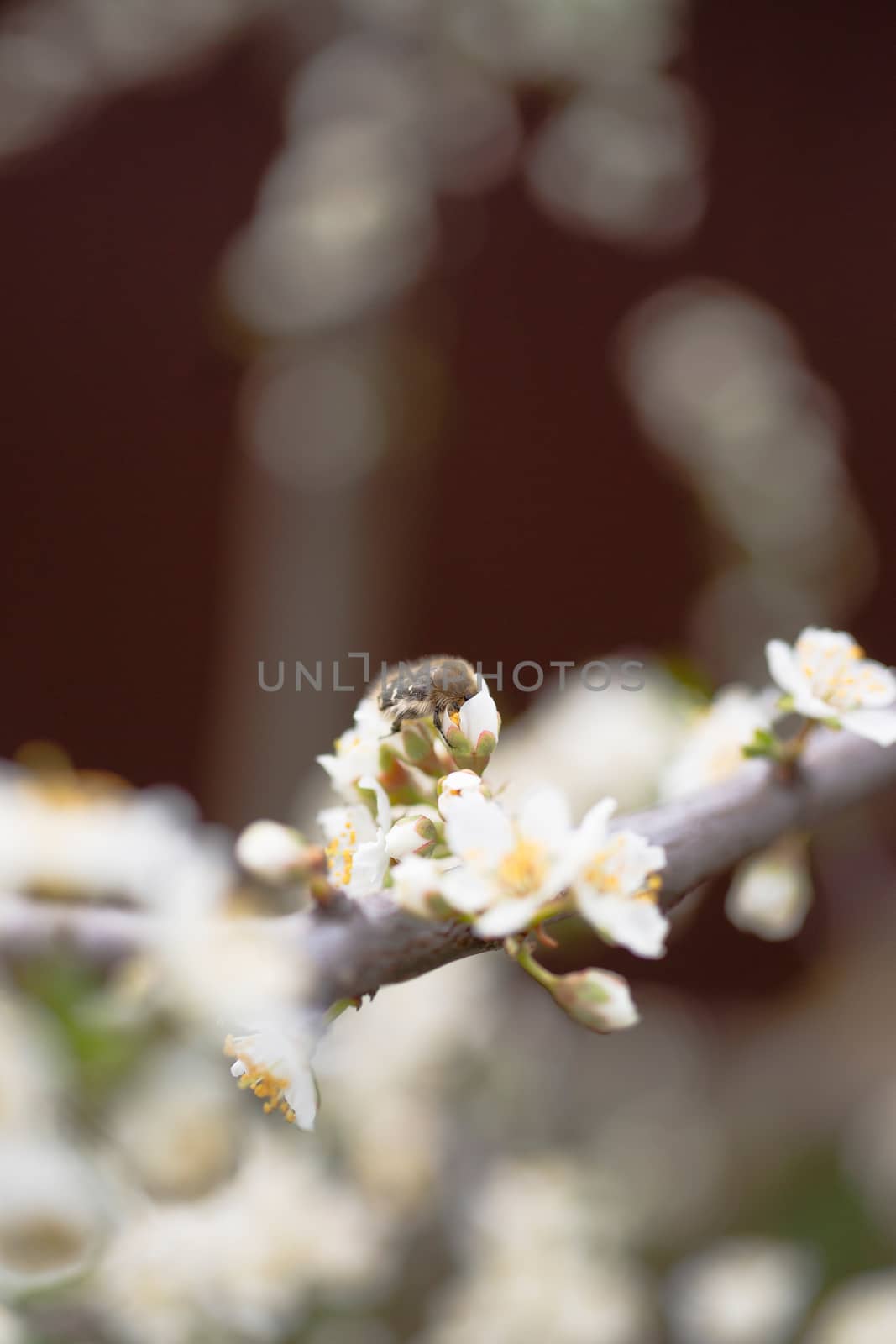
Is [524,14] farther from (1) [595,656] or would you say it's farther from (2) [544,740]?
(1) [595,656]

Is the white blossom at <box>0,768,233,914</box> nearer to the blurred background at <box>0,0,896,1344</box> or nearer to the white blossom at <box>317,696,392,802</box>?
the blurred background at <box>0,0,896,1344</box>

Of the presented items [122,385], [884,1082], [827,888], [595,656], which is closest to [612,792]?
[827,888]

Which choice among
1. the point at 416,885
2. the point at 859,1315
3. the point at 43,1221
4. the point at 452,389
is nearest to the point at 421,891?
the point at 416,885

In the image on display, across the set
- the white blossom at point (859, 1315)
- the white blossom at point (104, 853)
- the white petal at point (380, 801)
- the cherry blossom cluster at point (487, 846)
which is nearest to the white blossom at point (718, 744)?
the cherry blossom cluster at point (487, 846)

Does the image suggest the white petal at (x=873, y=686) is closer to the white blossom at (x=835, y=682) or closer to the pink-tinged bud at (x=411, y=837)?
the white blossom at (x=835, y=682)

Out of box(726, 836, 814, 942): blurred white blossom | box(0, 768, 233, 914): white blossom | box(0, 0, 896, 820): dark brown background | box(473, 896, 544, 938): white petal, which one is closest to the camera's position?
box(473, 896, 544, 938): white petal

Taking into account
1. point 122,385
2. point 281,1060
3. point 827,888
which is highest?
point 281,1060

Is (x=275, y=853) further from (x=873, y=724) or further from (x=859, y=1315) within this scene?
(x=859, y=1315)

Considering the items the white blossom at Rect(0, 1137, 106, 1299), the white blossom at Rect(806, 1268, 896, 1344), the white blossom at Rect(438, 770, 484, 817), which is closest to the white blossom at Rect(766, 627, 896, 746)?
the white blossom at Rect(438, 770, 484, 817)
